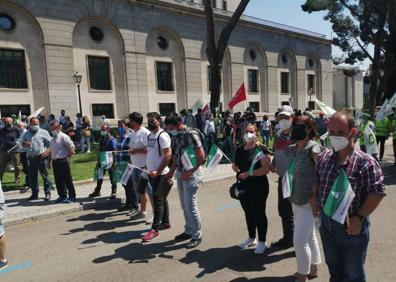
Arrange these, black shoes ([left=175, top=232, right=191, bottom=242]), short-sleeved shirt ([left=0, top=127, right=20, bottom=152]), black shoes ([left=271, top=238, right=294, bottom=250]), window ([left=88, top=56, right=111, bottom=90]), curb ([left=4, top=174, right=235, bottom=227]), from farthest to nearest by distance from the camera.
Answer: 1. window ([left=88, top=56, right=111, bottom=90])
2. short-sleeved shirt ([left=0, top=127, right=20, bottom=152])
3. curb ([left=4, top=174, right=235, bottom=227])
4. black shoes ([left=175, top=232, right=191, bottom=242])
5. black shoes ([left=271, top=238, right=294, bottom=250])

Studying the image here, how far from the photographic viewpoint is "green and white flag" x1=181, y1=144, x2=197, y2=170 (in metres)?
5.33

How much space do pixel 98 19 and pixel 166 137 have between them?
2353 cm

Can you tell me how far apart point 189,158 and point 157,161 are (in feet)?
2.65

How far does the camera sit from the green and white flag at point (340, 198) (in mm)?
2730

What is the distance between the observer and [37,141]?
869 cm

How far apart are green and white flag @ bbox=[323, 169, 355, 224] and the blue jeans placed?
152 mm

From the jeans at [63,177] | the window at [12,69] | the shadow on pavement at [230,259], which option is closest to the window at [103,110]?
the window at [12,69]

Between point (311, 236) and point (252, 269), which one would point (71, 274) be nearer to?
point (252, 269)

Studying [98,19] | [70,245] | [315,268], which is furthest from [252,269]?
[98,19]

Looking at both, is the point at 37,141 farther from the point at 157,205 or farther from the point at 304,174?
the point at 304,174

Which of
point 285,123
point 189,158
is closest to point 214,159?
point 189,158

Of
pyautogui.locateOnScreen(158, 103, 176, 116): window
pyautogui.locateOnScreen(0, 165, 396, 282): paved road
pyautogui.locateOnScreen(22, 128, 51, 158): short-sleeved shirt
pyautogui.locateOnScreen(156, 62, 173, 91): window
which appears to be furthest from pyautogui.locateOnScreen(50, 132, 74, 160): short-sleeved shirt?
pyautogui.locateOnScreen(156, 62, 173, 91): window

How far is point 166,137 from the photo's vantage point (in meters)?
5.79

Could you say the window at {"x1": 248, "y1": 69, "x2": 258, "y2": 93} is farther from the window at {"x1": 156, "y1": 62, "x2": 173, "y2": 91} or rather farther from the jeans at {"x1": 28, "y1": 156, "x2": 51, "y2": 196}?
the jeans at {"x1": 28, "y1": 156, "x2": 51, "y2": 196}
